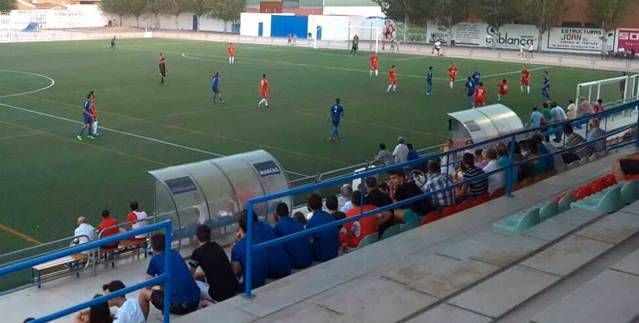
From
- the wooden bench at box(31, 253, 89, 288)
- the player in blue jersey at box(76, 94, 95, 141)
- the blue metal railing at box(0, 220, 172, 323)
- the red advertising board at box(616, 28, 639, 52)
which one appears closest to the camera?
the blue metal railing at box(0, 220, 172, 323)

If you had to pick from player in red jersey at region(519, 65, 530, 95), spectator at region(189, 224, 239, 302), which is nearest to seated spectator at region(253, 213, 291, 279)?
spectator at region(189, 224, 239, 302)

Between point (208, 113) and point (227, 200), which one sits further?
point (208, 113)

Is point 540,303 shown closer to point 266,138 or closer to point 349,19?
point 266,138

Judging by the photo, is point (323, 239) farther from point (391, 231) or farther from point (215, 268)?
point (215, 268)

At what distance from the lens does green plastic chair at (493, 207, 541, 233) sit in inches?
346

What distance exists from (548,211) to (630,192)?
4.28 ft

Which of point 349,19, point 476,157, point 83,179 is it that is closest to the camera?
point 476,157

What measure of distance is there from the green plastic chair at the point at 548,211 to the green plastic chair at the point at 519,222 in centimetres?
17

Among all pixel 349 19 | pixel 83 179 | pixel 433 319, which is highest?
pixel 349 19

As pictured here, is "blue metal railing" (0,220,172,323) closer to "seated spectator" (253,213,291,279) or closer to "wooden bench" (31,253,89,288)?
"seated spectator" (253,213,291,279)

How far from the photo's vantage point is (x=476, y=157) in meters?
14.2

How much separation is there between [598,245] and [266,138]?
17477 millimetres

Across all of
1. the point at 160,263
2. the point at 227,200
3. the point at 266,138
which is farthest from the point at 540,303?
the point at 266,138

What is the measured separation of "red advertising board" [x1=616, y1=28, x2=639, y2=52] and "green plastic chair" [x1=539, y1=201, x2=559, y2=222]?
A: 58.8m
